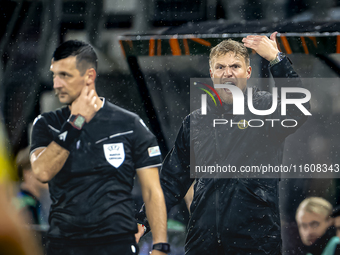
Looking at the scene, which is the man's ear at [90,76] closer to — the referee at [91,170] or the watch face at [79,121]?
the referee at [91,170]

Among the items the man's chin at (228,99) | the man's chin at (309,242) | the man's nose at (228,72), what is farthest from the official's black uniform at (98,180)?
the man's chin at (309,242)

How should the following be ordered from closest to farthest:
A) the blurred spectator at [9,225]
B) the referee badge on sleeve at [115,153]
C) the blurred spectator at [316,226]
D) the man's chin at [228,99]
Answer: the referee badge on sleeve at [115,153] < the man's chin at [228,99] < the blurred spectator at [316,226] < the blurred spectator at [9,225]

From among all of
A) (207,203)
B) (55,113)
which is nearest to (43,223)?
(55,113)

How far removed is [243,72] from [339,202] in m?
1.57

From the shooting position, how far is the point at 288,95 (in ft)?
11.0

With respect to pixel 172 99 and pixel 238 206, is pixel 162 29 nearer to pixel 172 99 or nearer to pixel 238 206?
pixel 172 99

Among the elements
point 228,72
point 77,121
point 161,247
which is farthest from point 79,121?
point 228,72

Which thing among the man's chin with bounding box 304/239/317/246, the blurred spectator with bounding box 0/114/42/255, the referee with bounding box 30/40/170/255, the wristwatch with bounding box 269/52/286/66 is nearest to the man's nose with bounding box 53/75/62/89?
the referee with bounding box 30/40/170/255

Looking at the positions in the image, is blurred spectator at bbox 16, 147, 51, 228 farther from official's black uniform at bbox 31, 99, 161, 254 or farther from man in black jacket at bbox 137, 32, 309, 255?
man in black jacket at bbox 137, 32, 309, 255

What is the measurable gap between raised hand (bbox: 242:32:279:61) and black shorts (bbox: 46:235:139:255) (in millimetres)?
1978

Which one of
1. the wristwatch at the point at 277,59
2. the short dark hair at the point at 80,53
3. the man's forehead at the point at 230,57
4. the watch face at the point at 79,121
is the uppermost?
the short dark hair at the point at 80,53

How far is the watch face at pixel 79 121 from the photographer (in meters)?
3.37

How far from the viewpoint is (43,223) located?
12.4 ft

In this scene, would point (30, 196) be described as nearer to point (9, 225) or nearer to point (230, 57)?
point (9, 225)
